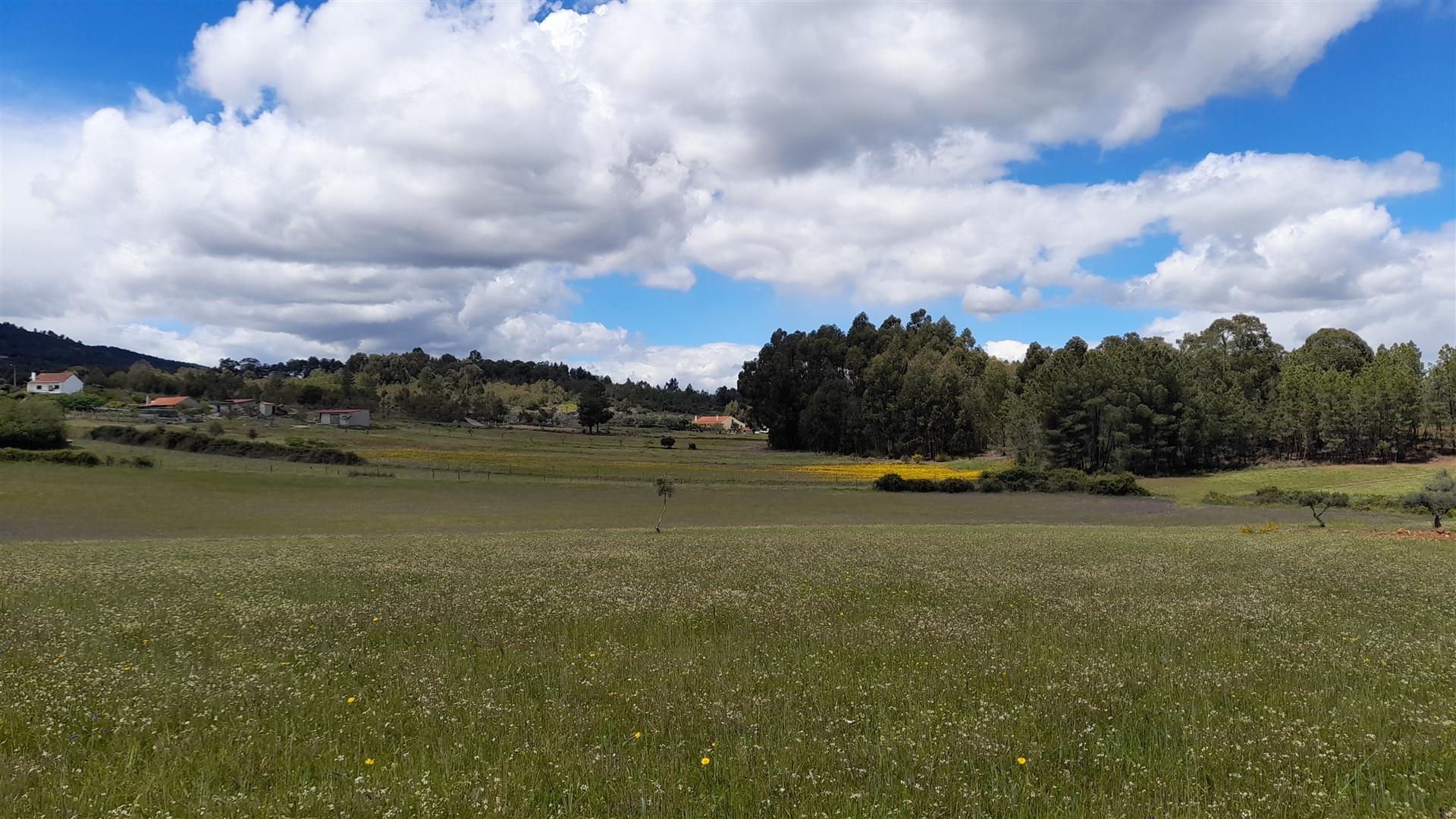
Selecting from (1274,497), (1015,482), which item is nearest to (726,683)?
(1274,497)

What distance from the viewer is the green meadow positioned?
6738 mm

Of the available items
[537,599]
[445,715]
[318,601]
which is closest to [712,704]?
[445,715]

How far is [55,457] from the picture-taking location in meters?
75.6

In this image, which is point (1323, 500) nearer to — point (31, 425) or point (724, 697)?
point (724, 697)

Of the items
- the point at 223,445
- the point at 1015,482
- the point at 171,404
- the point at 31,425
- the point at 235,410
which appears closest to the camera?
the point at 1015,482

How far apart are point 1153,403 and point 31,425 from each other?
13298 cm

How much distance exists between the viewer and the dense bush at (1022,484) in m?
77.2

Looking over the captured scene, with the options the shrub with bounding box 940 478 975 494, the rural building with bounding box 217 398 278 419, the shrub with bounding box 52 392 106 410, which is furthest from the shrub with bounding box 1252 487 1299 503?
the shrub with bounding box 52 392 106 410

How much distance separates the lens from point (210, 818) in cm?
615

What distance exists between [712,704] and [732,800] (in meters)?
2.43

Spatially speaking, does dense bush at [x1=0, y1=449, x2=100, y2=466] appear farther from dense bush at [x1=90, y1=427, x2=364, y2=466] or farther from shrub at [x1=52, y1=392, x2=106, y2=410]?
shrub at [x1=52, y1=392, x2=106, y2=410]

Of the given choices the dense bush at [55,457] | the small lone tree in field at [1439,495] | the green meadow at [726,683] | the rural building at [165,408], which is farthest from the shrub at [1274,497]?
the rural building at [165,408]

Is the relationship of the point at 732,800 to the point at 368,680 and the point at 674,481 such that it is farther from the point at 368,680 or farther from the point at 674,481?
the point at 674,481

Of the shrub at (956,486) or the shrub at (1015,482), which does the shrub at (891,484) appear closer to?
the shrub at (956,486)
